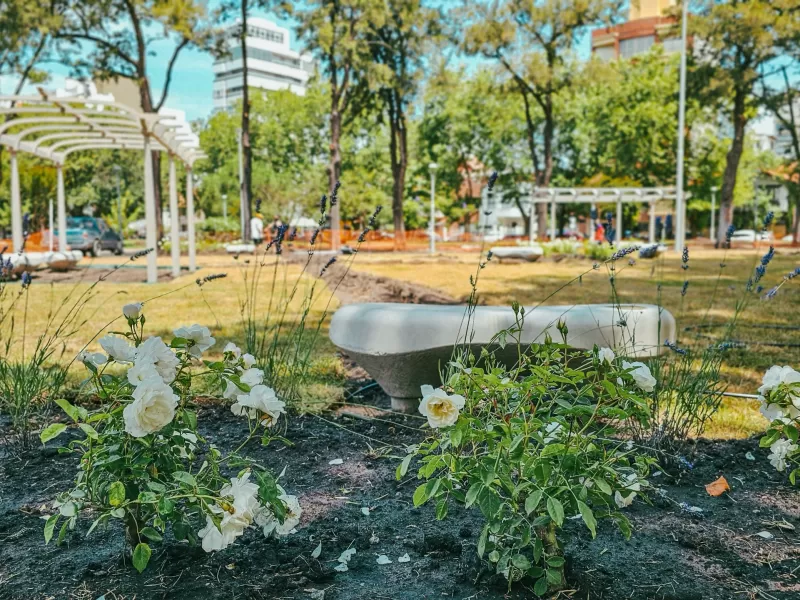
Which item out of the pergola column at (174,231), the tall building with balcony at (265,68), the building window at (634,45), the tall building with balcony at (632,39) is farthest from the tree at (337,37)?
the tall building with balcony at (265,68)

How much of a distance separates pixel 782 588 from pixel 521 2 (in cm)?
2713

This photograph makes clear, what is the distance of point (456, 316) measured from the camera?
3.06m

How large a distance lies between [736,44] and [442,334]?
94.3ft

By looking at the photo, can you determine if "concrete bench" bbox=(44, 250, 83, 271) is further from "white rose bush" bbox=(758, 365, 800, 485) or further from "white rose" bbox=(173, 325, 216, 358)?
"white rose bush" bbox=(758, 365, 800, 485)

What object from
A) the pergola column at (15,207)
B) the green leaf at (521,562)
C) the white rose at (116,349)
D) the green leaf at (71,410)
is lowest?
the green leaf at (521,562)

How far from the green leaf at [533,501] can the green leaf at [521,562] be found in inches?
6.9

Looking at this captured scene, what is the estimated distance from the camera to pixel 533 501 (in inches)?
60.1

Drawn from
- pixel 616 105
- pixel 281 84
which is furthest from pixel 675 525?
pixel 281 84

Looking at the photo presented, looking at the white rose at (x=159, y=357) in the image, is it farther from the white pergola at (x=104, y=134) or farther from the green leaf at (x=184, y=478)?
the white pergola at (x=104, y=134)

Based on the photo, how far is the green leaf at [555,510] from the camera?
1.47 meters

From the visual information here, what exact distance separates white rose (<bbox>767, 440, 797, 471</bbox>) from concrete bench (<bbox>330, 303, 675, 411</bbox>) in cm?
81

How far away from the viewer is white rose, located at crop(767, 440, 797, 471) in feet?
6.91

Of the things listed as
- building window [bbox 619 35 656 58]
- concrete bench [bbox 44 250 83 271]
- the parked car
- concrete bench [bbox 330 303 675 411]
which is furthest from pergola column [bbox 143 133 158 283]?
building window [bbox 619 35 656 58]

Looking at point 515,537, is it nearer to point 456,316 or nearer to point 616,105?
point 456,316
